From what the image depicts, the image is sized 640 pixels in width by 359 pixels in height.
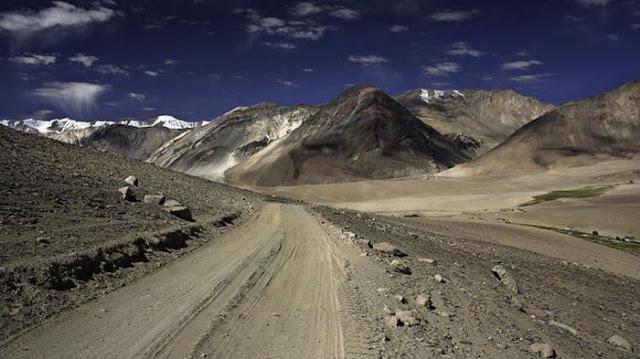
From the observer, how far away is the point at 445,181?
125 m

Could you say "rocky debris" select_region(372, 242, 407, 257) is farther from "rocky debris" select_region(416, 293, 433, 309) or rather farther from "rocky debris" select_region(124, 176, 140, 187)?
"rocky debris" select_region(124, 176, 140, 187)

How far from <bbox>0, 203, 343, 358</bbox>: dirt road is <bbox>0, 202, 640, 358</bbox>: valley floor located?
0.07 ft

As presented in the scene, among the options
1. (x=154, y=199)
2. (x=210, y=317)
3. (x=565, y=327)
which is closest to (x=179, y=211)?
(x=154, y=199)

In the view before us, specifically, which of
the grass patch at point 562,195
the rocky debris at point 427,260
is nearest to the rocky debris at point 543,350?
the rocky debris at point 427,260

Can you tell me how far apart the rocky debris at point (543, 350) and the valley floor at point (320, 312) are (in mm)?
137

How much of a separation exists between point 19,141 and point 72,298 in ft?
55.9

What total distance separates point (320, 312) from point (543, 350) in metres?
3.83

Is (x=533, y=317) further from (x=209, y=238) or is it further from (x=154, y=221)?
(x=154, y=221)

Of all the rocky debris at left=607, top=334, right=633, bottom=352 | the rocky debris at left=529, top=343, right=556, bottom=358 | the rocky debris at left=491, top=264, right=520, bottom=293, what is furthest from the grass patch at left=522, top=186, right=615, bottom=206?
the rocky debris at left=529, top=343, right=556, bottom=358

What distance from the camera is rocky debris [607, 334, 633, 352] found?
42.5 feet

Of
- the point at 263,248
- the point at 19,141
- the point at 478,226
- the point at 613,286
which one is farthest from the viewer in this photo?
the point at 478,226

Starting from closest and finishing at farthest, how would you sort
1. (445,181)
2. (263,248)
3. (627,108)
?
(263,248)
(445,181)
(627,108)

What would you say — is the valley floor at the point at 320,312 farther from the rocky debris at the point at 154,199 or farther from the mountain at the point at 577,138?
the mountain at the point at 577,138

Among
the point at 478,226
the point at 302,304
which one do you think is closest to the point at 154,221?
the point at 302,304
